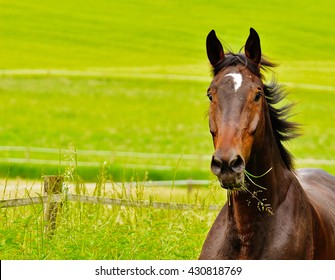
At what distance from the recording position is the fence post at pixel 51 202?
9445 millimetres

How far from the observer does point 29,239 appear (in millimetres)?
9109

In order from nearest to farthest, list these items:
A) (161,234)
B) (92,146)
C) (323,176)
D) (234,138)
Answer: (234,138), (323,176), (161,234), (92,146)

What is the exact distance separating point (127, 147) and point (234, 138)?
1242 inches

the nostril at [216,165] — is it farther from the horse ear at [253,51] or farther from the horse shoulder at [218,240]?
the horse ear at [253,51]

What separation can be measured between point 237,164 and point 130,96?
45.9 meters

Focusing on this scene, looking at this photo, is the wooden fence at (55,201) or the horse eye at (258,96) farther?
the wooden fence at (55,201)

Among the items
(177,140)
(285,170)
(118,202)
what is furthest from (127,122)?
(285,170)

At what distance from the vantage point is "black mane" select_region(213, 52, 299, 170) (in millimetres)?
6727

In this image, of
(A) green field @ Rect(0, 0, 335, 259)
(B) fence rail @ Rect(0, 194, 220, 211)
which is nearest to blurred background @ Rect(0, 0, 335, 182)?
(A) green field @ Rect(0, 0, 335, 259)

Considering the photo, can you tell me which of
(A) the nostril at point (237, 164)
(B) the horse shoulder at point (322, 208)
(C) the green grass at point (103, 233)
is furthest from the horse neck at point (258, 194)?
(C) the green grass at point (103, 233)

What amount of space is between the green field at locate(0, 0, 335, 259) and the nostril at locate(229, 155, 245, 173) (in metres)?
1.39

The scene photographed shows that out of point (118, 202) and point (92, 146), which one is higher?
point (92, 146)

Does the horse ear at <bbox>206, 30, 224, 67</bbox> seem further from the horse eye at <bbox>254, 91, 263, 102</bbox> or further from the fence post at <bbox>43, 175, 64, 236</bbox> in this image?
the fence post at <bbox>43, 175, 64, 236</bbox>

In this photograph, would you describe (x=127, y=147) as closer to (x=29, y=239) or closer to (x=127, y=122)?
(x=127, y=122)
